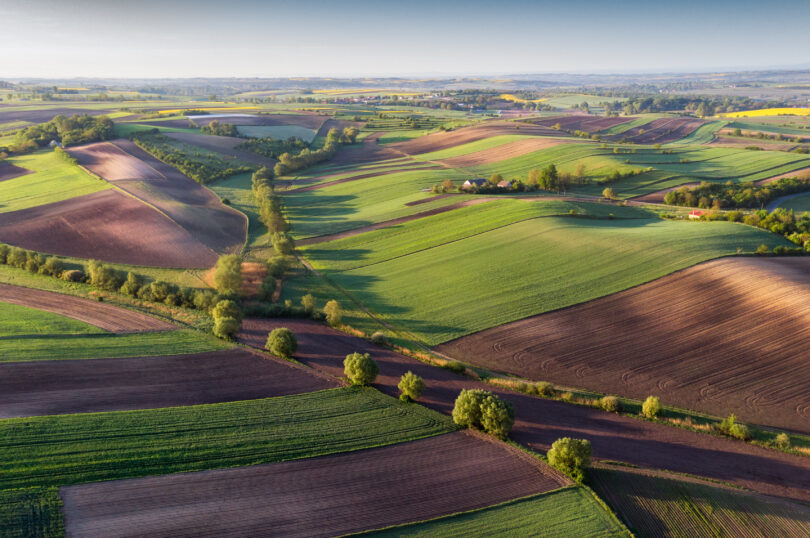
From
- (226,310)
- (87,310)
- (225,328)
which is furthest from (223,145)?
(225,328)

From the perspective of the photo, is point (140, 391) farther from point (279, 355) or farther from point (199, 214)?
point (199, 214)

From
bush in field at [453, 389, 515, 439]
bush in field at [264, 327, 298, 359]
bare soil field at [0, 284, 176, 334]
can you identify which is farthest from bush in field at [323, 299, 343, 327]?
bush in field at [453, 389, 515, 439]

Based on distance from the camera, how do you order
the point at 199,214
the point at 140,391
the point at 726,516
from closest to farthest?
the point at 726,516
the point at 140,391
the point at 199,214

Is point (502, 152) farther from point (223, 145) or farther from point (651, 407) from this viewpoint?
→ point (651, 407)

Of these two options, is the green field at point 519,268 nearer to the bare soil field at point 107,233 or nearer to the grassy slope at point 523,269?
the grassy slope at point 523,269

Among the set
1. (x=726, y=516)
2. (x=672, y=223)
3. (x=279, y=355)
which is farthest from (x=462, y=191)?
(x=726, y=516)

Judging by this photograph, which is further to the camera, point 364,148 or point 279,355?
point 364,148
